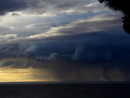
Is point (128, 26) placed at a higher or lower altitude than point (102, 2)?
lower

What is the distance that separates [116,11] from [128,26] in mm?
1423

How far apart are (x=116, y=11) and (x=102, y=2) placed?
1272 millimetres

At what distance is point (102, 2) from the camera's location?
2361 cm

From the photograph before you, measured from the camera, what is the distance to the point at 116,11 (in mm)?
23266

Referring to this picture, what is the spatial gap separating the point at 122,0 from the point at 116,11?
4.02 ft

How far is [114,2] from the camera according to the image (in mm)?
22891

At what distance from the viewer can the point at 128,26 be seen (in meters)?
23.0

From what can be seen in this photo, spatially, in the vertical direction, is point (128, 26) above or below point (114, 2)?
below

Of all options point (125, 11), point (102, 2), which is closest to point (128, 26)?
point (125, 11)

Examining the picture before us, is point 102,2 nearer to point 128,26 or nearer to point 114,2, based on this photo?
point 114,2

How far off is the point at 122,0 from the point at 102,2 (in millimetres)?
1839

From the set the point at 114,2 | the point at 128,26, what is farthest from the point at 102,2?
the point at 128,26

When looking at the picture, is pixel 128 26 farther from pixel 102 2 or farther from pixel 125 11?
pixel 102 2

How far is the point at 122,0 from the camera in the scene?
22.3 m
